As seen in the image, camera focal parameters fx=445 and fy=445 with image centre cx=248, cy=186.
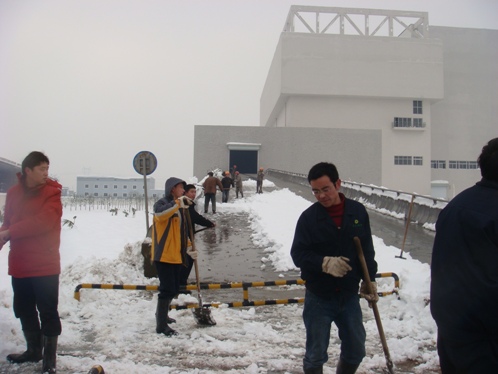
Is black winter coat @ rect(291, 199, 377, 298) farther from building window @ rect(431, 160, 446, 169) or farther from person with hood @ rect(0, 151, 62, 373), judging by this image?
building window @ rect(431, 160, 446, 169)

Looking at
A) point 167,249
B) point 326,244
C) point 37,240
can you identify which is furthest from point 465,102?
point 37,240

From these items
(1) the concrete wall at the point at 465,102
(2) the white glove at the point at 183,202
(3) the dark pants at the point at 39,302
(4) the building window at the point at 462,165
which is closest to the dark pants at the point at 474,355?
(3) the dark pants at the point at 39,302

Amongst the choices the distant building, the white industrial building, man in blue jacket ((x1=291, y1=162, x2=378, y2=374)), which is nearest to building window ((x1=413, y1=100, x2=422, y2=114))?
the white industrial building

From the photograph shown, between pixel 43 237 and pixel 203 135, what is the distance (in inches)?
1778

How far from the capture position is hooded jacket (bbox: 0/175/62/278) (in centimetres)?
409

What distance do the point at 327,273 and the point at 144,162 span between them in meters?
9.11

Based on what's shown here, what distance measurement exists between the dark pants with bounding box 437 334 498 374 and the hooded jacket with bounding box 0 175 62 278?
346 cm

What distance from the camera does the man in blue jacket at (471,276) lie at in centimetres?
232

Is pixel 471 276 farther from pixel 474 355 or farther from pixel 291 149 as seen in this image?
pixel 291 149

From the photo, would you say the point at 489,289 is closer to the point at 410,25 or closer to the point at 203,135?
the point at 203,135

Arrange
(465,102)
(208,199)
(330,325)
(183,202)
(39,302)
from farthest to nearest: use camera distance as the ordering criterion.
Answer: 1. (465,102)
2. (208,199)
3. (183,202)
4. (39,302)
5. (330,325)

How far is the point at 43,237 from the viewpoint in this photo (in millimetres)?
4176

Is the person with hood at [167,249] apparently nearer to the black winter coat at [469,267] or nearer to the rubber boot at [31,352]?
the rubber boot at [31,352]

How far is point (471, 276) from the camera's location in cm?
236
